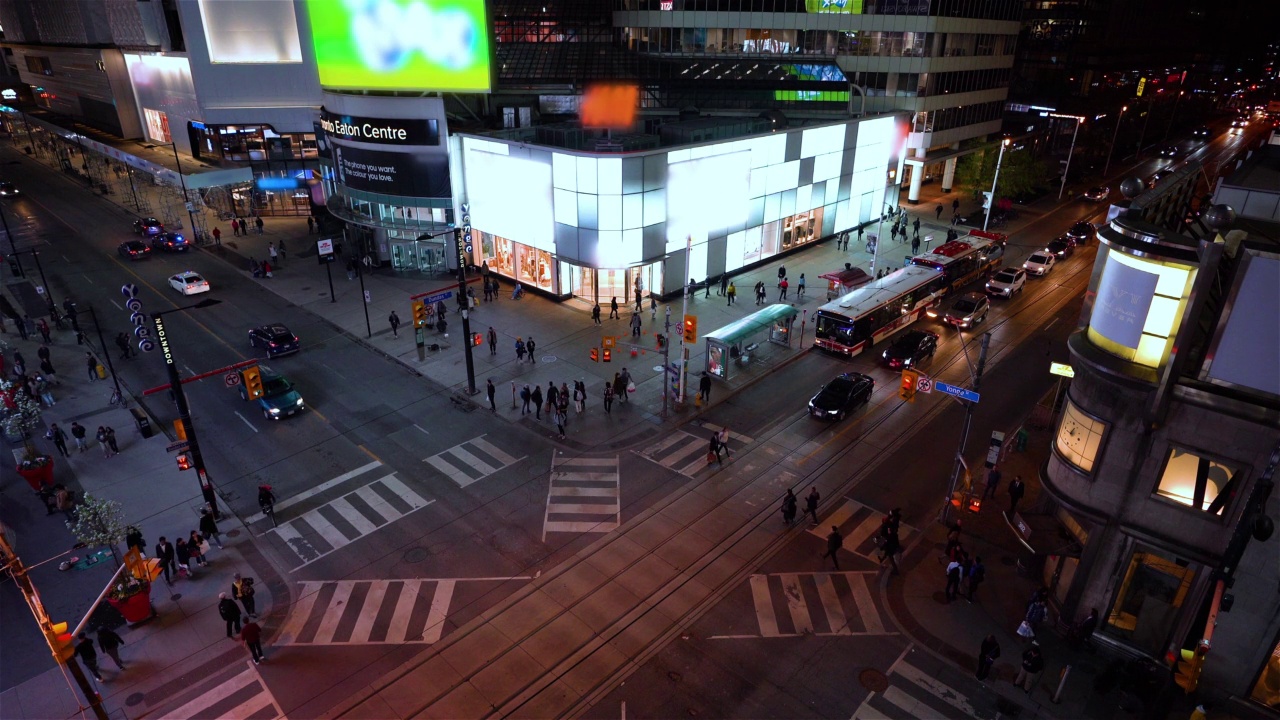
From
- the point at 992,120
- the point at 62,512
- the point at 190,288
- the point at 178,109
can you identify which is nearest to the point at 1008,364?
the point at 62,512

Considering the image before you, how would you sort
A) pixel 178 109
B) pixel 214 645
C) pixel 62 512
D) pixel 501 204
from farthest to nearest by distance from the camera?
pixel 178 109, pixel 501 204, pixel 62 512, pixel 214 645

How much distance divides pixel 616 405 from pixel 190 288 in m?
31.6

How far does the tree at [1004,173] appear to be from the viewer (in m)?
65.9

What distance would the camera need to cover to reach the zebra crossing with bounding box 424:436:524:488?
1059 inches

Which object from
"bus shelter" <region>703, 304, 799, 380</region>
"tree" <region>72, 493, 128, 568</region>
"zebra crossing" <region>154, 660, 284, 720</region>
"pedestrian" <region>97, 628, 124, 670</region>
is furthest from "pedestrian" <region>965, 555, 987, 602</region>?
"tree" <region>72, 493, 128, 568</region>

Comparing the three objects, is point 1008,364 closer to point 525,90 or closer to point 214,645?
point 214,645

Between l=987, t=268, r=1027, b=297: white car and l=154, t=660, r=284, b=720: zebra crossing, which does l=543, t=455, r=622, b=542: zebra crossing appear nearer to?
l=154, t=660, r=284, b=720: zebra crossing

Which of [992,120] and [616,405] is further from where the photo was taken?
[992,120]

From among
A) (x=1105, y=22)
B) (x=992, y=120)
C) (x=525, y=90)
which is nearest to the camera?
(x=525, y=90)

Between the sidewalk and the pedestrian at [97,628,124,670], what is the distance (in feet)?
0.96

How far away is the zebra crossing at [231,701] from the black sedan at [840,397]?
22.2 m

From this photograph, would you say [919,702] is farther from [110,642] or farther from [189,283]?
[189,283]

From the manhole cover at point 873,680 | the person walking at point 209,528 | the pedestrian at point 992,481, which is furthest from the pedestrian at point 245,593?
the pedestrian at point 992,481

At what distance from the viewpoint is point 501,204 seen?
149 ft
